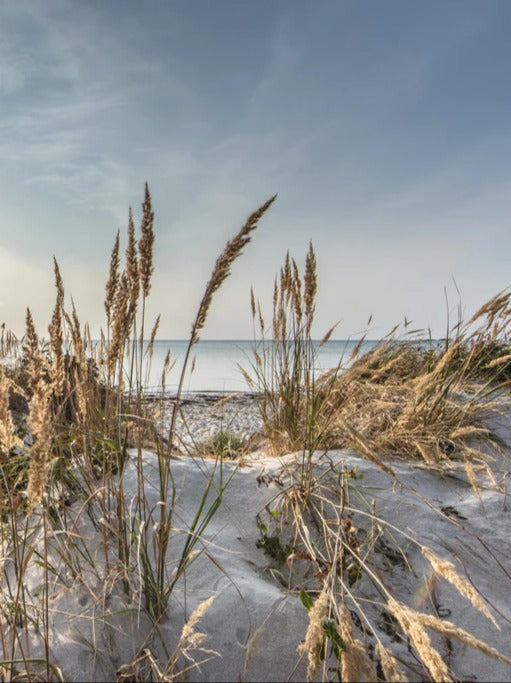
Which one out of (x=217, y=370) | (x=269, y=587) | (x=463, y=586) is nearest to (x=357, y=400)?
(x=269, y=587)

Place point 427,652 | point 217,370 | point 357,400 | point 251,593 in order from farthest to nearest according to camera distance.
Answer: point 217,370 < point 357,400 < point 251,593 < point 427,652

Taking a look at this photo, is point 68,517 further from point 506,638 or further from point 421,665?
point 506,638

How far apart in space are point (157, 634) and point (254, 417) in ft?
24.0

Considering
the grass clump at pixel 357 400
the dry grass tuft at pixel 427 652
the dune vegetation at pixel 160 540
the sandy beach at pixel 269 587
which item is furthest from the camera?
the grass clump at pixel 357 400

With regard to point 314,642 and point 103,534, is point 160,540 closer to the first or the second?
point 103,534

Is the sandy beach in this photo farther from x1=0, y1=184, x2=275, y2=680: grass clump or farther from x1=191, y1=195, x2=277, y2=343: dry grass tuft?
x1=191, y1=195, x2=277, y2=343: dry grass tuft

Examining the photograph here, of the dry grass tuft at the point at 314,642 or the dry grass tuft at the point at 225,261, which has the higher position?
the dry grass tuft at the point at 225,261

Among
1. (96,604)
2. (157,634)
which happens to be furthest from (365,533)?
(96,604)

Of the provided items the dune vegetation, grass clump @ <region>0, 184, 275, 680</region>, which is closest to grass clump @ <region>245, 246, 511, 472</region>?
the dune vegetation

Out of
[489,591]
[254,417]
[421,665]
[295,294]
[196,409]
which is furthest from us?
[196,409]

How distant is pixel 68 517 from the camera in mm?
1986

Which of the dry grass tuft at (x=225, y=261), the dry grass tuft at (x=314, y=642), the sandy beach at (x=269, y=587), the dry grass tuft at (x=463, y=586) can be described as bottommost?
the sandy beach at (x=269, y=587)

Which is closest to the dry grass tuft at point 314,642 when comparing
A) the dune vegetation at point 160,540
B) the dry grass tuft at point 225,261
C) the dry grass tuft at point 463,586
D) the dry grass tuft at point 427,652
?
the dune vegetation at point 160,540

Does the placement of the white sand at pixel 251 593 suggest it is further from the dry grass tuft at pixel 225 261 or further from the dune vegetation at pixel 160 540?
the dry grass tuft at pixel 225 261
